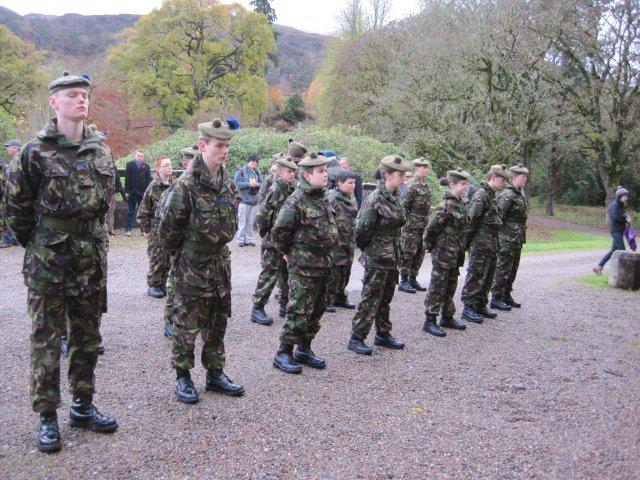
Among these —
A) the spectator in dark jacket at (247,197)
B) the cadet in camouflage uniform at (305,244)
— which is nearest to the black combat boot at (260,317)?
the cadet in camouflage uniform at (305,244)

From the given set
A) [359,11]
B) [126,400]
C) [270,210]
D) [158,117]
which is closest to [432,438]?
[126,400]

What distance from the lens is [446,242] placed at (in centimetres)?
730

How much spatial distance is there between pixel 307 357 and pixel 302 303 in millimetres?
672

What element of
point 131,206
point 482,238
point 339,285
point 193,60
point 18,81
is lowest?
point 339,285

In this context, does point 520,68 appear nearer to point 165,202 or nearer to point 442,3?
point 442,3

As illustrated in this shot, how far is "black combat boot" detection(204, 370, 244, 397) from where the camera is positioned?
491cm

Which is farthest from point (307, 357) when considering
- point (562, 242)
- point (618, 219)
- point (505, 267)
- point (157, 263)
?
point (562, 242)

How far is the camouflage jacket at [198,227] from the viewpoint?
14.8 ft

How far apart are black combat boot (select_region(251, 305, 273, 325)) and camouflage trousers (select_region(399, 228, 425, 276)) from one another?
3518 mm

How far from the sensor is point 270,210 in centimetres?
734

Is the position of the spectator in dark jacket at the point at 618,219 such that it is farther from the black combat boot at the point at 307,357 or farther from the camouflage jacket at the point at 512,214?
the black combat boot at the point at 307,357

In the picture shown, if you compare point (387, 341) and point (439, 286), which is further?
point (439, 286)

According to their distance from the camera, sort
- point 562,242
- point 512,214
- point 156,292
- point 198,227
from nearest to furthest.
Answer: point 198,227
point 156,292
point 512,214
point 562,242

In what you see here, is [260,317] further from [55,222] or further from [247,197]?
[247,197]
